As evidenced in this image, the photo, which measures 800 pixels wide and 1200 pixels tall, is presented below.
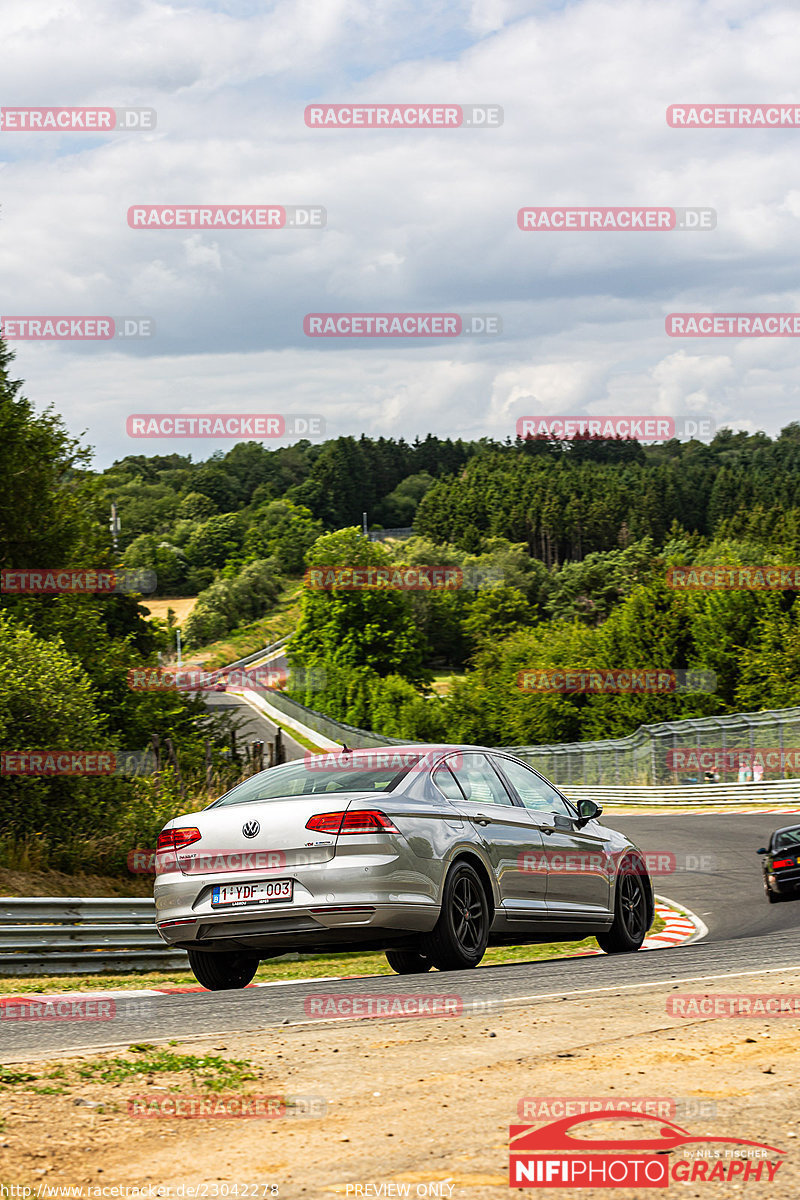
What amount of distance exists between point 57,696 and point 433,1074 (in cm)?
1295

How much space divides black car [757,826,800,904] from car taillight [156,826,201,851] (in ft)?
39.2

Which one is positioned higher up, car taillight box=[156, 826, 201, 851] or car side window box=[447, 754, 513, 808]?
car side window box=[447, 754, 513, 808]

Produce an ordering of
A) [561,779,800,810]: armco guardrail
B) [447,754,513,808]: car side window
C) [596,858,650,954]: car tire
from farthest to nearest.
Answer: [561,779,800,810]: armco guardrail < [596,858,650,954]: car tire < [447,754,513,808]: car side window

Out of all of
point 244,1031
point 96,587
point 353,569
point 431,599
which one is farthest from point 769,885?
point 431,599

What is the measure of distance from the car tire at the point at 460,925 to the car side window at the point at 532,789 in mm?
1192

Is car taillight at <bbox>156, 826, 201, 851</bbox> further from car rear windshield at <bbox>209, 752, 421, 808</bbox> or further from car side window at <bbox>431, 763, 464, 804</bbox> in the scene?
car side window at <bbox>431, 763, 464, 804</bbox>

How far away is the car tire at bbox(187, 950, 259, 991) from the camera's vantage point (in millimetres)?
8828

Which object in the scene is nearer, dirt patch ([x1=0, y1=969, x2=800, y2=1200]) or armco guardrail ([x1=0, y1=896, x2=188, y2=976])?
dirt patch ([x1=0, y1=969, x2=800, y2=1200])
